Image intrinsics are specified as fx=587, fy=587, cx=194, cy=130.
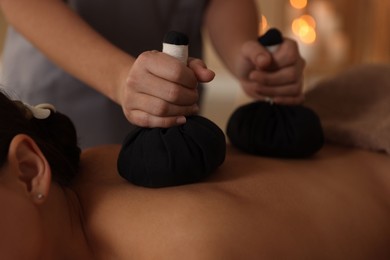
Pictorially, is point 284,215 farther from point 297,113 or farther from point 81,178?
point 81,178

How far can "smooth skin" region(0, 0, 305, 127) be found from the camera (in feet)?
2.79

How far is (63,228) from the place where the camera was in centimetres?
90

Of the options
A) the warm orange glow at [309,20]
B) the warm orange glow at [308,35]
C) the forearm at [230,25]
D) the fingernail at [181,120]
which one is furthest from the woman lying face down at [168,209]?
the warm orange glow at [309,20]

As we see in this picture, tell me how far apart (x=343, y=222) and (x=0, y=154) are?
0.55 meters

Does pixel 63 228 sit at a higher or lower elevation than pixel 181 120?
lower

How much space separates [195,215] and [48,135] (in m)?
0.30

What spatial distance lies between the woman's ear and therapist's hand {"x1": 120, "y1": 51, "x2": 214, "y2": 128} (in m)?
0.15

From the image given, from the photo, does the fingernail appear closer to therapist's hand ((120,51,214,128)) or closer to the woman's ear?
therapist's hand ((120,51,214,128))

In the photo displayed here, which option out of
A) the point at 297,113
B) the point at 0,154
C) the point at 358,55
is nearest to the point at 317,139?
the point at 297,113

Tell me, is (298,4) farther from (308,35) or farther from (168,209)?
(168,209)

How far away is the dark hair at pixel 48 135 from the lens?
89 cm

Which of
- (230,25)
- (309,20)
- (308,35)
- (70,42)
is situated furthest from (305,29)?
(70,42)

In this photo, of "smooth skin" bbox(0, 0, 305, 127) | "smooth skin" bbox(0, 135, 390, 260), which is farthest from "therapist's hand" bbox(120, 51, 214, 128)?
"smooth skin" bbox(0, 135, 390, 260)

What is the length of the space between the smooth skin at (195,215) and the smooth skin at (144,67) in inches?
5.1
